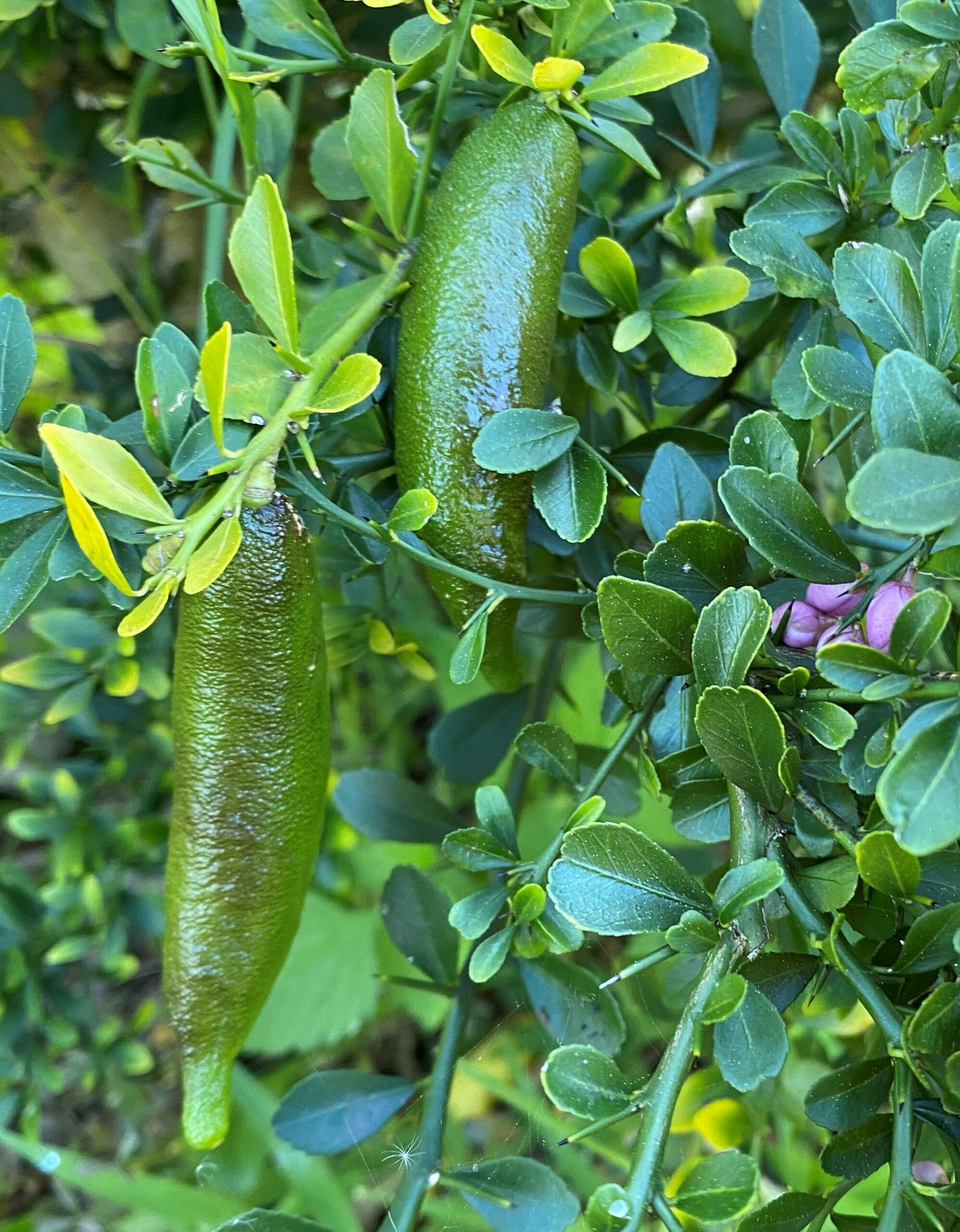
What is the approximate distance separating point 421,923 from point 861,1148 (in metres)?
0.24

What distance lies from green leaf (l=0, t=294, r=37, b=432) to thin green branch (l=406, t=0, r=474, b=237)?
152 mm

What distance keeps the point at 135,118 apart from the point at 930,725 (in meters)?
0.62

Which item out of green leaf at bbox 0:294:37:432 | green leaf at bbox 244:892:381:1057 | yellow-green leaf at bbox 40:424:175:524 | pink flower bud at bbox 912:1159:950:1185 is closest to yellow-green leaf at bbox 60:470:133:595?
yellow-green leaf at bbox 40:424:175:524

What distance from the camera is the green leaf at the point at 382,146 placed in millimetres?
347

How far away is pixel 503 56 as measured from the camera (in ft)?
1.10

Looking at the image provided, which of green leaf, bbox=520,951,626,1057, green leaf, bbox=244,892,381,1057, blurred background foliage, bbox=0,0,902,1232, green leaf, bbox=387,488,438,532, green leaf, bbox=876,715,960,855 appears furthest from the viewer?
green leaf, bbox=244,892,381,1057

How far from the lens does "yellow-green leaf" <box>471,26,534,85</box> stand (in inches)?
12.8

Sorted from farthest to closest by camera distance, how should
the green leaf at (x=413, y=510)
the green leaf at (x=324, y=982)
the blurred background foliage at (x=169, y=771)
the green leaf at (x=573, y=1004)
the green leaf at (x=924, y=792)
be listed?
the green leaf at (x=324, y=982), the blurred background foliage at (x=169, y=771), the green leaf at (x=573, y=1004), the green leaf at (x=413, y=510), the green leaf at (x=924, y=792)

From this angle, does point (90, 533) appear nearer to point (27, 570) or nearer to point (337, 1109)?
point (27, 570)

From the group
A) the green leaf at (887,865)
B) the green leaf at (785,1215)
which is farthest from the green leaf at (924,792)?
the green leaf at (785,1215)

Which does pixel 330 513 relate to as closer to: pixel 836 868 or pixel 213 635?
pixel 213 635

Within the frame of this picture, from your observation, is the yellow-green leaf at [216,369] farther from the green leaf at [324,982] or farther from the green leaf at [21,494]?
the green leaf at [324,982]

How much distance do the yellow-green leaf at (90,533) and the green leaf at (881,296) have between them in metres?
0.24

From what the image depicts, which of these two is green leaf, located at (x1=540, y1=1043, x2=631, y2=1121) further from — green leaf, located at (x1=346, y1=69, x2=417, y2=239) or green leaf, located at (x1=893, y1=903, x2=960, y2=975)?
green leaf, located at (x1=346, y1=69, x2=417, y2=239)
